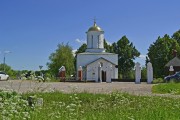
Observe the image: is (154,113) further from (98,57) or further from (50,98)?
(98,57)

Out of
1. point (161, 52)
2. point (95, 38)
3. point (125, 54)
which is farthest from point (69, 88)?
point (125, 54)

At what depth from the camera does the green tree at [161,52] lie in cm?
8328

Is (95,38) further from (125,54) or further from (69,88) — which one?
(69,88)

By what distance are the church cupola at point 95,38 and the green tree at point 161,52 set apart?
510 inches

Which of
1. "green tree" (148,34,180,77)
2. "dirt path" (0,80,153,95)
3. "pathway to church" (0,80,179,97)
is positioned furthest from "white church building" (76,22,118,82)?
"pathway to church" (0,80,179,97)

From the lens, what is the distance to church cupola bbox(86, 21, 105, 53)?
258 feet

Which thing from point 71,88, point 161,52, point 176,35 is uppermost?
point 176,35

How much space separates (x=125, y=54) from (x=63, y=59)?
1715 cm

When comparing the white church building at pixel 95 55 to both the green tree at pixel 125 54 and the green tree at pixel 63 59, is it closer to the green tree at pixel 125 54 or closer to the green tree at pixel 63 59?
the green tree at pixel 63 59

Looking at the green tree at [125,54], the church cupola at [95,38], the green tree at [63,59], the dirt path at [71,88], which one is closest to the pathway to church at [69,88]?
the dirt path at [71,88]

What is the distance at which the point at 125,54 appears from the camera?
101 metres

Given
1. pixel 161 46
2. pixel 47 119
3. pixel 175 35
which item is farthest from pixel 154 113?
pixel 175 35

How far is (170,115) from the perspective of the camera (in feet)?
27.7

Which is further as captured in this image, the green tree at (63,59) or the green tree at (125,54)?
the green tree at (125,54)
